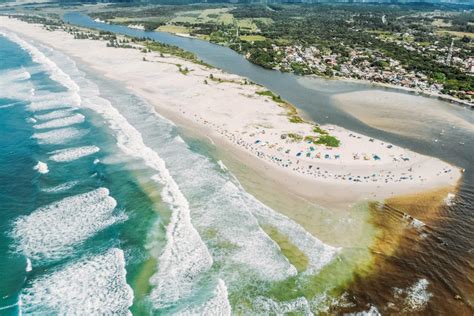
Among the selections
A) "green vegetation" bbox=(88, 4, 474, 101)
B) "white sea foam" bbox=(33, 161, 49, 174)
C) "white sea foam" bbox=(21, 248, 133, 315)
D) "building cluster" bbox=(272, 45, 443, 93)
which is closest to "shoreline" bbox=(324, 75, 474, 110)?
"building cluster" bbox=(272, 45, 443, 93)

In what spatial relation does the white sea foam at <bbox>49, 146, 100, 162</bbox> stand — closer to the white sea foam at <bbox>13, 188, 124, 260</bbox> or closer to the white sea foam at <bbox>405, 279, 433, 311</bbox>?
the white sea foam at <bbox>13, 188, 124, 260</bbox>

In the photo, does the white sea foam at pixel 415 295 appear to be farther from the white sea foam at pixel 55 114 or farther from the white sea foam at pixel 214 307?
the white sea foam at pixel 55 114

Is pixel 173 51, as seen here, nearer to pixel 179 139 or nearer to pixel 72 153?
pixel 179 139

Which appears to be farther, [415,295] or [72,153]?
[72,153]

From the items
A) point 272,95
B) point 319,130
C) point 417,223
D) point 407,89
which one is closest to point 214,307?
point 417,223

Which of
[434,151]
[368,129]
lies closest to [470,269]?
[434,151]

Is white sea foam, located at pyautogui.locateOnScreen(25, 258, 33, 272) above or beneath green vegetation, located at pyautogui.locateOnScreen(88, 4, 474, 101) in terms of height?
beneath
